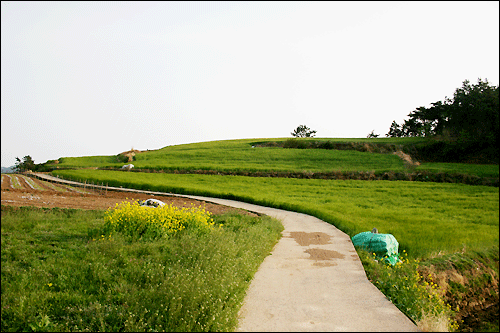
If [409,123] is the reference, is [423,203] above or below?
below

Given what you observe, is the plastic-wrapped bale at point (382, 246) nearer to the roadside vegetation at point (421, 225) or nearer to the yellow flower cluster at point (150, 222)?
the roadside vegetation at point (421, 225)

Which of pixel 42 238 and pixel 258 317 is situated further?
pixel 42 238

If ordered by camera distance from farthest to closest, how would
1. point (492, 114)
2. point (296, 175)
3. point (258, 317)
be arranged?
point (296, 175)
point (258, 317)
point (492, 114)

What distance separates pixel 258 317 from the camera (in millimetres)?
4406

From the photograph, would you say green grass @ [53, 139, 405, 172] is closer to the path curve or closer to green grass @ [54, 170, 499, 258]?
green grass @ [54, 170, 499, 258]

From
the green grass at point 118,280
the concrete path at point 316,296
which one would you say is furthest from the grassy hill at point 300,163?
the green grass at point 118,280

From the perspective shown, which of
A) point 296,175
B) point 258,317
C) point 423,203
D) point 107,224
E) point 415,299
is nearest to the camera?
point 258,317

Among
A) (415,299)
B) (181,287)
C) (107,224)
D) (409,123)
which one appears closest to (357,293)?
(415,299)

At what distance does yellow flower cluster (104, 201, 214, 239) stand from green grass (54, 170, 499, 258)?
5.88m

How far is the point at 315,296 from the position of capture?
5.22m

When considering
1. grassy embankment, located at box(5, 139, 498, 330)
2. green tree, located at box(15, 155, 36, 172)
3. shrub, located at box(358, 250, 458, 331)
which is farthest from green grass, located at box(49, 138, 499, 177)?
green tree, located at box(15, 155, 36, 172)

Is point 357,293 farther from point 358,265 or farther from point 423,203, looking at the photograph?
point 423,203

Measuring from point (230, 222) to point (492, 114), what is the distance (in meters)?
8.84

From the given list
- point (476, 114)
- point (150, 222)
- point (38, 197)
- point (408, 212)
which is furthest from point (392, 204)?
point (38, 197)
